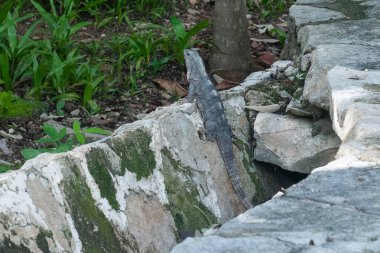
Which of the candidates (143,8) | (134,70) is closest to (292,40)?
(134,70)

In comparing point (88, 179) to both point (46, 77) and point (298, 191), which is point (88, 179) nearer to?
point (298, 191)

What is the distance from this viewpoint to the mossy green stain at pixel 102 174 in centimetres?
414

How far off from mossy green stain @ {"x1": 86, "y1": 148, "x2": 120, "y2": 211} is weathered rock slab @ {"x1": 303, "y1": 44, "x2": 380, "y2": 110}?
4.25ft

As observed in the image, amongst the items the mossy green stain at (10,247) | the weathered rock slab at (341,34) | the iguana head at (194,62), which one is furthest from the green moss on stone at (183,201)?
the weathered rock slab at (341,34)

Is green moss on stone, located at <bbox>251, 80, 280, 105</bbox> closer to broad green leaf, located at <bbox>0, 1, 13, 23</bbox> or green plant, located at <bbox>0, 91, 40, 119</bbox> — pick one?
green plant, located at <bbox>0, 91, 40, 119</bbox>

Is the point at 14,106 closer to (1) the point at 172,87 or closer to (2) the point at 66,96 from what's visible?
(2) the point at 66,96

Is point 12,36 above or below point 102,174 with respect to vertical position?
above

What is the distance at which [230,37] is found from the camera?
6355mm

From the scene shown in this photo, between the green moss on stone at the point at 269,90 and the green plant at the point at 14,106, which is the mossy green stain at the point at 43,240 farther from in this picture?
the green moss on stone at the point at 269,90

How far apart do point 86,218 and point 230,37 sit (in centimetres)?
271

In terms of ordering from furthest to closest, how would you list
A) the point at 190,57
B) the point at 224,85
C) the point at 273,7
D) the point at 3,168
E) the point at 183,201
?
1. the point at 273,7
2. the point at 224,85
3. the point at 190,57
4. the point at 3,168
5. the point at 183,201

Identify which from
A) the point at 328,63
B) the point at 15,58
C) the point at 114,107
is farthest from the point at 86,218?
the point at 15,58

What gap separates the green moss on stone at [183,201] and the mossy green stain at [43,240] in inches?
32.4

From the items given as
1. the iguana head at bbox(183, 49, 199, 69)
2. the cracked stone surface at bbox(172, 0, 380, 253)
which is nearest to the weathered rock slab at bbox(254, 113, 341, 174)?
the cracked stone surface at bbox(172, 0, 380, 253)
